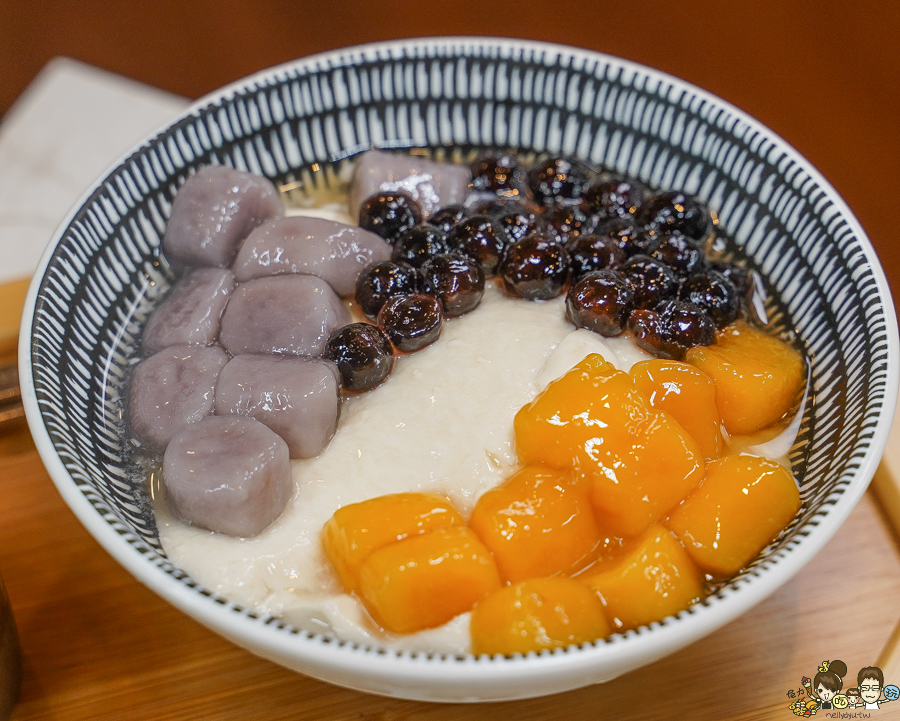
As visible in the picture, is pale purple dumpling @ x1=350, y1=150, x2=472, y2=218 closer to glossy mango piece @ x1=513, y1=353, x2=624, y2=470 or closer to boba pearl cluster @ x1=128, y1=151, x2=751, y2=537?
boba pearl cluster @ x1=128, y1=151, x2=751, y2=537

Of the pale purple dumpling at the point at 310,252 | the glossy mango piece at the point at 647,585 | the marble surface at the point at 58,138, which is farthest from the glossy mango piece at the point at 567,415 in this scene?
the marble surface at the point at 58,138

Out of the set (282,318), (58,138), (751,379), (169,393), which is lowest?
(58,138)

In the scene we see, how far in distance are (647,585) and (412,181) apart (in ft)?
3.14

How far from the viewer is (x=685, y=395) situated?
3.89 feet

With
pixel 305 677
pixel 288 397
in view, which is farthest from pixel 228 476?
pixel 305 677

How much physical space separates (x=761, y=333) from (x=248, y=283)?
917mm

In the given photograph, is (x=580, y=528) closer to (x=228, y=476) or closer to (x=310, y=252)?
(x=228, y=476)

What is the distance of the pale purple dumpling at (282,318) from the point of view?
1.32m

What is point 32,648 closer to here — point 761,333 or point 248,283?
point 248,283

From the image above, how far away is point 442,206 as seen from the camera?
162 cm

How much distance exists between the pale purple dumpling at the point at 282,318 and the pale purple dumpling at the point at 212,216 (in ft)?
0.51

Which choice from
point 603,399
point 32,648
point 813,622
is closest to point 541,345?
point 603,399

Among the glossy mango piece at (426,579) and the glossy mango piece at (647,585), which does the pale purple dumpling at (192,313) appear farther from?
the glossy mango piece at (647,585)

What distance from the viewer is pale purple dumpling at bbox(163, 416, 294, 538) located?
1083 mm
